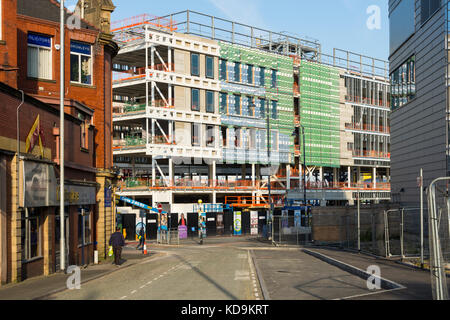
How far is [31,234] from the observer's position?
22.4m

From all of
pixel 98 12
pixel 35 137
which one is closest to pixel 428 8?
pixel 98 12

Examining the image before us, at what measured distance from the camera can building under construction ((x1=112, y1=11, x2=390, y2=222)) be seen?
208 feet

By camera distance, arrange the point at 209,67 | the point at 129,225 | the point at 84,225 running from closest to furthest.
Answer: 1. the point at 84,225
2. the point at 129,225
3. the point at 209,67

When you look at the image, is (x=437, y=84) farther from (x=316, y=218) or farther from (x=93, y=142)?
(x=93, y=142)

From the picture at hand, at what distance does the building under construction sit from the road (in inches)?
897

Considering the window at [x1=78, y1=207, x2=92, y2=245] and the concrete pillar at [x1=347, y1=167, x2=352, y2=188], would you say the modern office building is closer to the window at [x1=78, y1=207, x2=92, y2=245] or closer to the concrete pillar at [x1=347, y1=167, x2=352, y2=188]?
the window at [x1=78, y1=207, x2=92, y2=245]

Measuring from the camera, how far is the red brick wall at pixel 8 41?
74.2ft

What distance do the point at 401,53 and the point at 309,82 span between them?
37.6 meters

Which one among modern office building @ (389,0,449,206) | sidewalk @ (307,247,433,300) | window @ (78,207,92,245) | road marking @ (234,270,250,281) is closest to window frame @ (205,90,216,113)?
modern office building @ (389,0,449,206)

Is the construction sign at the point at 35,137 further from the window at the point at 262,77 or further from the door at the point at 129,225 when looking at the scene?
the window at the point at 262,77

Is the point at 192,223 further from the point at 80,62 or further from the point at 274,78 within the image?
the point at 80,62

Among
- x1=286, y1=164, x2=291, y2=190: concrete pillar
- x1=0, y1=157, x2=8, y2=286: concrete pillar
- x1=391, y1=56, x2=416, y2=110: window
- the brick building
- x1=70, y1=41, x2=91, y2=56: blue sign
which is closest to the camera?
x1=0, y1=157, x2=8, y2=286: concrete pillar

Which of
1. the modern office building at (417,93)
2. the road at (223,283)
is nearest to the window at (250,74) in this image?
the modern office building at (417,93)

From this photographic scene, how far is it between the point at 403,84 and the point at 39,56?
27.9m
